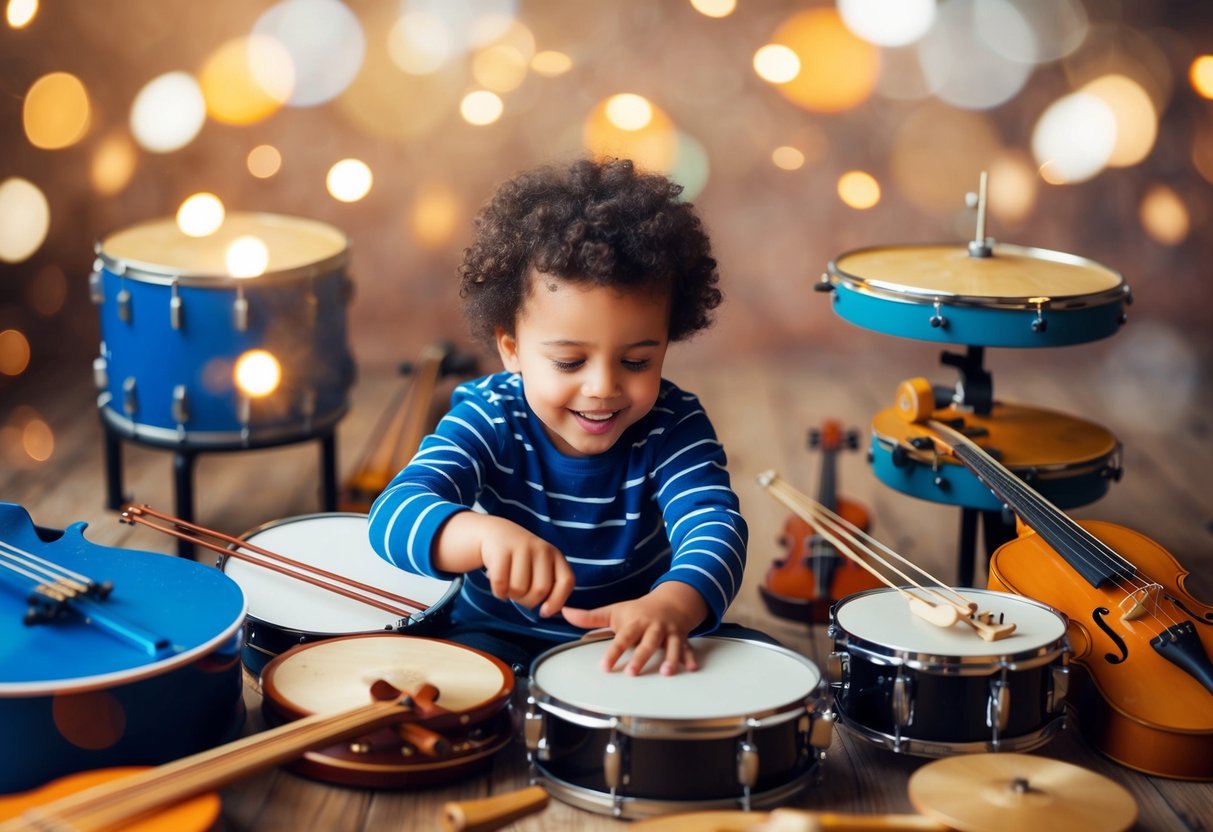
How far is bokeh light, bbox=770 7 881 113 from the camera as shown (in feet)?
11.3

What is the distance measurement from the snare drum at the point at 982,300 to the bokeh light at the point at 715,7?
1.52 meters

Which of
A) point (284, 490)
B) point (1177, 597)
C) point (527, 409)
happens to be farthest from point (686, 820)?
point (284, 490)

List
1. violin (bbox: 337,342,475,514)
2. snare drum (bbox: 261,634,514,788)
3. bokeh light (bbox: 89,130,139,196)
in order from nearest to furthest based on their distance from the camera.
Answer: snare drum (bbox: 261,634,514,788) → violin (bbox: 337,342,475,514) → bokeh light (bbox: 89,130,139,196)

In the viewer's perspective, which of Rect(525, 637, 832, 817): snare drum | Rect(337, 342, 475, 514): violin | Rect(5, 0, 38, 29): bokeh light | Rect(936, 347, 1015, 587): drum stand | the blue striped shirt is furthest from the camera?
Rect(5, 0, 38, 29): bokeh light

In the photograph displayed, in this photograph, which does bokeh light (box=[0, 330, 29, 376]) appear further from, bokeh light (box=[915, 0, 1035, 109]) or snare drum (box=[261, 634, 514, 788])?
bokeh light (box=[915, 0, 1035, 109])

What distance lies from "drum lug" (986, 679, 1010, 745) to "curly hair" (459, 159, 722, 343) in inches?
21.9

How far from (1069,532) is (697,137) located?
212cm

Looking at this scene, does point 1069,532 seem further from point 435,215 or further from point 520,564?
point 435,215

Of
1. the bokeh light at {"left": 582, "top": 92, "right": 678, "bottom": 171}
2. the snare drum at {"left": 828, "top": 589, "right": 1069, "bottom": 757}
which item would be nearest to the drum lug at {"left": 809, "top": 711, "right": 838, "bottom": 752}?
the snare drum at {"left": 828, "top": 589, "right": 1069, "bottom": 757}

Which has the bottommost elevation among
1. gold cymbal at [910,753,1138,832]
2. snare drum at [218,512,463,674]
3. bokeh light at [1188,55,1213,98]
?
gold cymbal at [910,753,1138,832]

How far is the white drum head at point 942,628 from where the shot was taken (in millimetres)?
1368

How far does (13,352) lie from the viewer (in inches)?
126

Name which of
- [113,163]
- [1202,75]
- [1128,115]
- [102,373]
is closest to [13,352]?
[113,163]

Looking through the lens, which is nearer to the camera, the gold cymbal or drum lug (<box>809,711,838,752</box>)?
the gold cymbal
